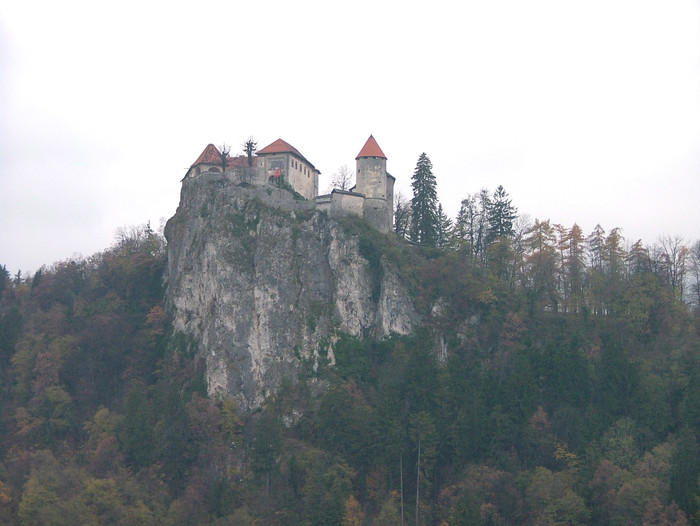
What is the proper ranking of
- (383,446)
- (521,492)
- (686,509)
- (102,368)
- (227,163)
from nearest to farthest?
1. (686,509)
2. (521,492)
3. (383,446)
4. (102,368)
5. (227,163)

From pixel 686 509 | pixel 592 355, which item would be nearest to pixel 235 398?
pixel 592 355

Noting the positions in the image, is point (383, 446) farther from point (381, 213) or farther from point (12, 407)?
point (12, 407)

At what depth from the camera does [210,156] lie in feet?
229

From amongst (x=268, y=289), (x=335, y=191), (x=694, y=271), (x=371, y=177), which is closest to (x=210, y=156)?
(x=335, y=191)

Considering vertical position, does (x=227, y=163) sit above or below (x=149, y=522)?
above

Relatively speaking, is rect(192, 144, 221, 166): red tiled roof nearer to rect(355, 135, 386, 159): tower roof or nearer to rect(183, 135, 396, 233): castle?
rect(183, 135, 396, 233): castle

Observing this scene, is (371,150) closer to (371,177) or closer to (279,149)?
(371,177)

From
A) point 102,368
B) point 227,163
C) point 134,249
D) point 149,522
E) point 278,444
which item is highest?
point 227,163

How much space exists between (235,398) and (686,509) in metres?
28.5

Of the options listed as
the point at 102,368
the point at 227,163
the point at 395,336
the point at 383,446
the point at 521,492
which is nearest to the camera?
the point at 521,492

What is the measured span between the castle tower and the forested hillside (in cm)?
205

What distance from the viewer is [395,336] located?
60.6m

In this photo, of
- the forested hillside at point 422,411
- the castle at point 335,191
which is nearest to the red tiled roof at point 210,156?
the castle at point 335,191

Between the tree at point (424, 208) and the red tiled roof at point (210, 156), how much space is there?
1577 cm
